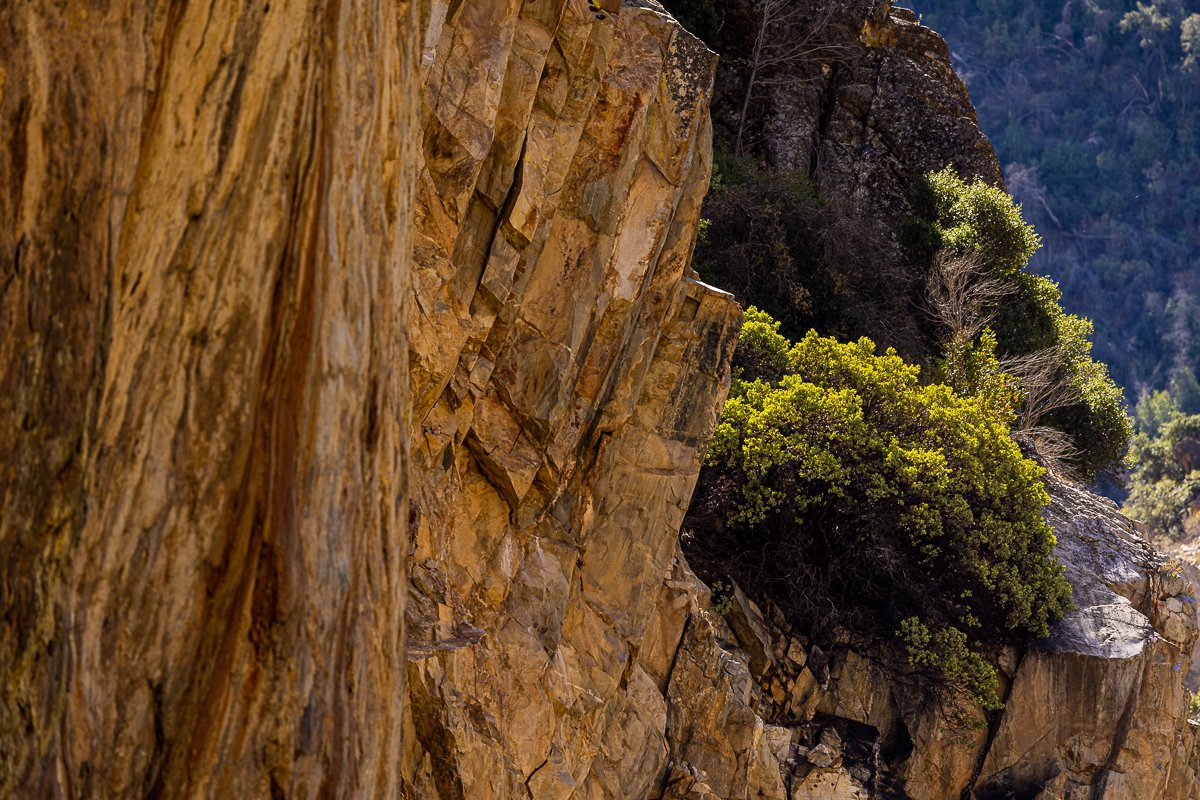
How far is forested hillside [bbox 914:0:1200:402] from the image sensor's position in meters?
74.5

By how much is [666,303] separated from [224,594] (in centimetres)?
679

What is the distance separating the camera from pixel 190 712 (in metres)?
3.95

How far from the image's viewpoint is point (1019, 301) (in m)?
23.5

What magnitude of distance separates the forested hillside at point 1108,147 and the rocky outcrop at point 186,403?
240 feet

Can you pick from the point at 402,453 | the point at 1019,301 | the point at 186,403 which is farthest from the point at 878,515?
the point at 186,403

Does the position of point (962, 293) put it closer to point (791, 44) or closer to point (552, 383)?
point (791, 44)

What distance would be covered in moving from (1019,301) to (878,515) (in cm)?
937

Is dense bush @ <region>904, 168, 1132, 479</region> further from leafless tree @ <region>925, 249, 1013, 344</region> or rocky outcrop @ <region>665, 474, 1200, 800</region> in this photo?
rocky outcrop @ <region>665, 474, 1200, 800</region>

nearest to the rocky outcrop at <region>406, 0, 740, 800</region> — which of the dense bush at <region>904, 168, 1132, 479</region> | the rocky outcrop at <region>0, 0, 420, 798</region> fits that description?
the rocky outcrop at <region>0, 0, 420, 798</region>

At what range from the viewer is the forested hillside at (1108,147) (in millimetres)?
74500

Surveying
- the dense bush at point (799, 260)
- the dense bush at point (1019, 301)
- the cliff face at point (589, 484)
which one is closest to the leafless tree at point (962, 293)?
the dense bush at point (1019, 301)

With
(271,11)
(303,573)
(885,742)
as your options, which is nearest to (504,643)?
(303,573)

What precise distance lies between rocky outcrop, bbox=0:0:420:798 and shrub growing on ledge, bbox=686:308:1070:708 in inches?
421

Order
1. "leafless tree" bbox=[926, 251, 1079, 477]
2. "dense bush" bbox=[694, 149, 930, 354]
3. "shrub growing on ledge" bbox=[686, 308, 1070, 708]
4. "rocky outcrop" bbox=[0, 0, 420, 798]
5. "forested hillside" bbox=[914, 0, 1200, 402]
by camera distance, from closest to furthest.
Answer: "rocky outcrop" bbox=[0, 0, 420, 798] < "shrub growing on ledge" bbox=[686, 308, 1070, 708] < "dense bush" bbox=[694, 149, 930, 354] < "leafless tree" bbox=[926, 251, 1079, 477] < "forested hillside" bbox=[914, 0, 1200, 402]
